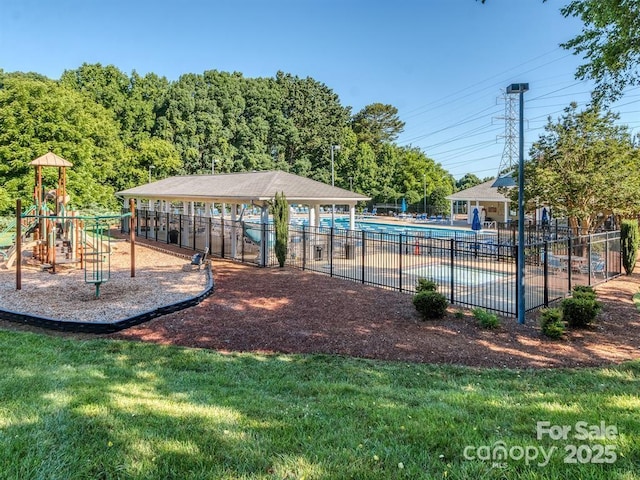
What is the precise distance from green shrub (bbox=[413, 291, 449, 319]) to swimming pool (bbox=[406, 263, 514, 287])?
13.5 ft

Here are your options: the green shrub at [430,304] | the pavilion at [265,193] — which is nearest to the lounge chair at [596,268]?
the green shrub at [430,304]

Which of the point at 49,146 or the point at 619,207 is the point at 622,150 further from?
the point at 49,146

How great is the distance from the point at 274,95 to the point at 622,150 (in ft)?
164

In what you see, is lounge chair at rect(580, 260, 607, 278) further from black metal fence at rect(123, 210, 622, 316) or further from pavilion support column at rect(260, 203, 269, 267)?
pavilion support column at rect(260, 203, 269, 267)

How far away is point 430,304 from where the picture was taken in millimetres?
8633

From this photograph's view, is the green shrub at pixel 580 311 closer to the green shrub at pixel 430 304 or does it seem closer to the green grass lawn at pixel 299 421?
the green shrub at pixel 430 304

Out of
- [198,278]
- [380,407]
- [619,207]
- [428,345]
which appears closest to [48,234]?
[198,278]

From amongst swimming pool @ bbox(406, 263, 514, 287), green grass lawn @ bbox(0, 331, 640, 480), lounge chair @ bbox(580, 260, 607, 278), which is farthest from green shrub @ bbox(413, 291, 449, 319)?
lounge chair @ bbox(580, 260, 607, 278)

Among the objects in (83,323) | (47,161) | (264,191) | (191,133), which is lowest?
(83,323)

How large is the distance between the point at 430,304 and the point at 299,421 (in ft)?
18.7

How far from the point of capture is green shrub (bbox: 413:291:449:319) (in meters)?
8.64

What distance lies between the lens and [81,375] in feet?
16.0

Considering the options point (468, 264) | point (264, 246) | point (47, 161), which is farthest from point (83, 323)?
point (468, 264)

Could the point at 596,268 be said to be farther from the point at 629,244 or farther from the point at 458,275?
the point at 458,275
